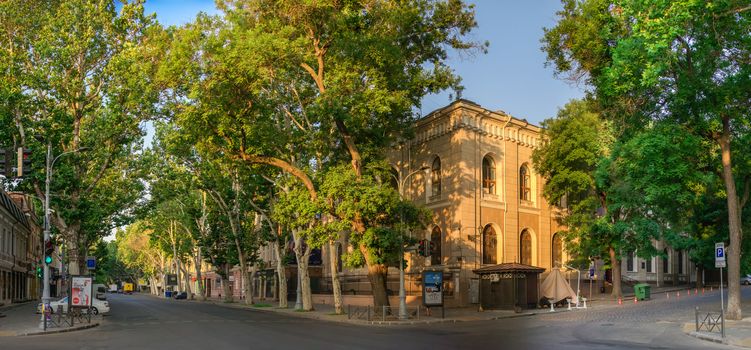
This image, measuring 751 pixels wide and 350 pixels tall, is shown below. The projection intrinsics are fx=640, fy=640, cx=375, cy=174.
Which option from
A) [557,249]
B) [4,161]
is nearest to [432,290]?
[557,249]

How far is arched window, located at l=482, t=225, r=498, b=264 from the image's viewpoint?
135 feet

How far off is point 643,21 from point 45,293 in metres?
25.9

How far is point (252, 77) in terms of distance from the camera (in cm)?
2838

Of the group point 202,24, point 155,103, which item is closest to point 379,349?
point 202,24

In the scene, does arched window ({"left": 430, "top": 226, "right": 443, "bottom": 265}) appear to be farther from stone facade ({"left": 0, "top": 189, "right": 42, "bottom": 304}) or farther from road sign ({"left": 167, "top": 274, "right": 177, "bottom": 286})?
road sign ({"left": 167, "top": 274, "right": 177, "bottom": 286})

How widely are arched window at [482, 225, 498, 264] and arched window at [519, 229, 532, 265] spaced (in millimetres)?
2461

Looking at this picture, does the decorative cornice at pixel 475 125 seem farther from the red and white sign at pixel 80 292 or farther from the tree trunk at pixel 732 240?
the red and white sign at pixel 80 292

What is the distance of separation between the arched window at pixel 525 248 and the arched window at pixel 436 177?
680 centimetres

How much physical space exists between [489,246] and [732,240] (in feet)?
60.0

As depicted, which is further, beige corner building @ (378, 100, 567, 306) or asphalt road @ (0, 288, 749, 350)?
beige corner building @ (378, 100, 567, 306)

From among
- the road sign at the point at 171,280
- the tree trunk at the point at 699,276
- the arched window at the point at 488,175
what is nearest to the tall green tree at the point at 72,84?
the arched window at the point at 488,175

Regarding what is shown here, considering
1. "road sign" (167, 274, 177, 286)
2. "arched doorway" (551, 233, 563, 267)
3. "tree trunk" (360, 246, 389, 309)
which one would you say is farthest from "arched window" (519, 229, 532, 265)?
"road sign" (167, 274, 177, 286)

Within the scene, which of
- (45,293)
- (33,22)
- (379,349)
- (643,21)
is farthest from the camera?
(33,22)

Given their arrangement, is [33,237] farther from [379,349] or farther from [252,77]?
[379,349]
